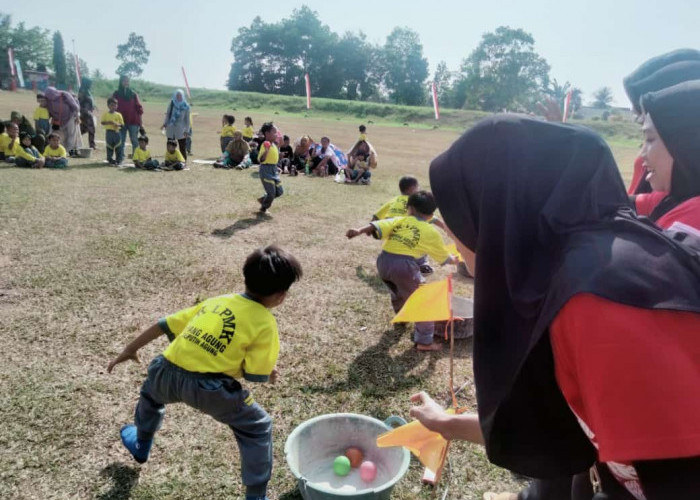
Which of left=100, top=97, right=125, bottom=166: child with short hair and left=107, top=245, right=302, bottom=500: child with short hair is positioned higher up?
left=100, top=97, right=125, bottom=166: child with short hair

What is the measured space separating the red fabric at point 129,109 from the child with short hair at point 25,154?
2047mm

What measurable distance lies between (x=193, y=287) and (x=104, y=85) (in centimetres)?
4615

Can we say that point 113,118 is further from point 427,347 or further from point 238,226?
point 427,347

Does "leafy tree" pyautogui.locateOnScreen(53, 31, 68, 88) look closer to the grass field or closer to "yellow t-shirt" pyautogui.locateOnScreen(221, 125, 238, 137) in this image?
"yellow t-shirt" pyautogui.locateOnScreen(221, 125, 238, 137)

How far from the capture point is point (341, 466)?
2.60 metres

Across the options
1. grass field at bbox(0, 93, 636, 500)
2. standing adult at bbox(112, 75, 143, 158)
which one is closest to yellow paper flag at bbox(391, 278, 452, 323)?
grass field at bbox(0, 93, 636, 500)

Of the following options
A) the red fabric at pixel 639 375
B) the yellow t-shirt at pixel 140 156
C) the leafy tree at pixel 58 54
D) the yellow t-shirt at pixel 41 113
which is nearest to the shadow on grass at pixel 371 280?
the red fabric at pixel 639 375

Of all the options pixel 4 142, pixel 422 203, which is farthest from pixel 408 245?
pixel 4 142

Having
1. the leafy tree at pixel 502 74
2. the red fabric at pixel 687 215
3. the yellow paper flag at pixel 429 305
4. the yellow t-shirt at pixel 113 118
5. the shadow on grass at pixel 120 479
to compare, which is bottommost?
the shadow on grass at pixel 120 479

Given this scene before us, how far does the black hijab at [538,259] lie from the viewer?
936mm

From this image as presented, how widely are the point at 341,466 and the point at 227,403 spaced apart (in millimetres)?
778

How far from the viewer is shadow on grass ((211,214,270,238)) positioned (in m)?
6.73

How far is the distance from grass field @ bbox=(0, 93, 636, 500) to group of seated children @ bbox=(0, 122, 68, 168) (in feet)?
7.57

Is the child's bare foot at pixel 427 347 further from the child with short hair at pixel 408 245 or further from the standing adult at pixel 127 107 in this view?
the standing adult at pixel 127 107
